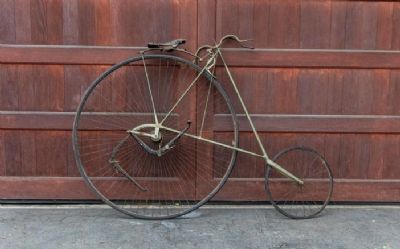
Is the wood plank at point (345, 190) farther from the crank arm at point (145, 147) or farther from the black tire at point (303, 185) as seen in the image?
the crank arm at point (145, 147)

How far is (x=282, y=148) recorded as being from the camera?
13.2 feet

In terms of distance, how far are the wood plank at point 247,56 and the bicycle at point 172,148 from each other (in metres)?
0.11

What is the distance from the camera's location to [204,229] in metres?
3.62

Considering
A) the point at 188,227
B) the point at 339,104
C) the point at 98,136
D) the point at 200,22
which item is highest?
the point at 200,22

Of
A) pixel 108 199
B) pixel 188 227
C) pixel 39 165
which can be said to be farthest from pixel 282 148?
pixel 39 165

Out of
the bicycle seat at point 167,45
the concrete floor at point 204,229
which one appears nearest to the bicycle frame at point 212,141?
the bicycle seat at point 167,45

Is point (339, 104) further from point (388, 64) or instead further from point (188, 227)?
point (188, 227)

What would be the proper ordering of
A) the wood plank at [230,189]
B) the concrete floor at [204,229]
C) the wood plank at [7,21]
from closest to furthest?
the concrete floor at [204,229]
the wood plank at [7,21]
the wood plank at [230,189]

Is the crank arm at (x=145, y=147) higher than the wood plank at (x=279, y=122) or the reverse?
the reverse

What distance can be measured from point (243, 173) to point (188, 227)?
27.2 inches

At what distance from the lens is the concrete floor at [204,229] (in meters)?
3.38

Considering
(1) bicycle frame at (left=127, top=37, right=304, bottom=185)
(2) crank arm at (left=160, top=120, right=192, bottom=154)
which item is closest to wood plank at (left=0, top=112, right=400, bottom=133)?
(1) bicycle frame at (left=127, top=37, right=304, bottom=185)

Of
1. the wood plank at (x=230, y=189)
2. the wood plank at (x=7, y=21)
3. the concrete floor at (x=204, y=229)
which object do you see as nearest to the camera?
the concrete floor at (x=204, y=229)

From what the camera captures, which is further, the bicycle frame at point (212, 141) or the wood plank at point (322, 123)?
the wood plank at point (322, 123)
